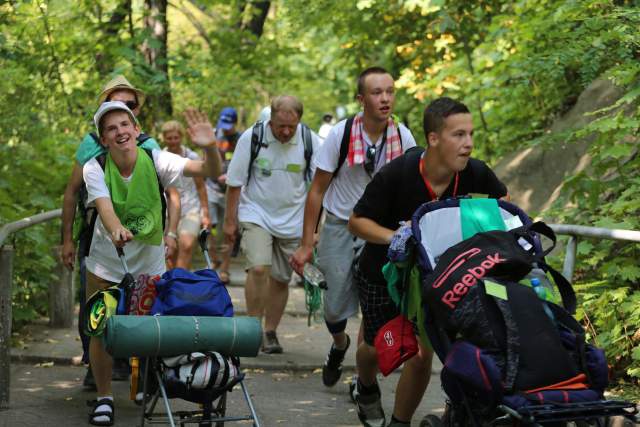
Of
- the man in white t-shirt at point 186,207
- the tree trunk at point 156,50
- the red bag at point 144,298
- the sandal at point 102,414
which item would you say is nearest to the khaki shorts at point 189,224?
the man in white t-shirt at point 186,207

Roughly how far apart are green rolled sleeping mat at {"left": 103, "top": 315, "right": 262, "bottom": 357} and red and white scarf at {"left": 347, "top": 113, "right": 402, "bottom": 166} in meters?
2.11

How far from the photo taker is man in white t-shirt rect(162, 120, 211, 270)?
1154 cm

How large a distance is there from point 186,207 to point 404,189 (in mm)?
6268

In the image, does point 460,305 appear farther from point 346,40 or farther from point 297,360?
point 346,40

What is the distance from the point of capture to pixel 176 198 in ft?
32.2

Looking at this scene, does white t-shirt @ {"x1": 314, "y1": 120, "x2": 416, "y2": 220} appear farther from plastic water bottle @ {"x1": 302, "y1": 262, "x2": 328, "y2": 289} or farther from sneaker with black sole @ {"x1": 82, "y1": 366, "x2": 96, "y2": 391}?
sneaker with black sole @ {"x1": 82, "y1": 366, "x2": 96, "y2": 391}

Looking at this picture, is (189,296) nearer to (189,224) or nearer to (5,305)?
(5,305)

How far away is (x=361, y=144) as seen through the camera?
7.41 m

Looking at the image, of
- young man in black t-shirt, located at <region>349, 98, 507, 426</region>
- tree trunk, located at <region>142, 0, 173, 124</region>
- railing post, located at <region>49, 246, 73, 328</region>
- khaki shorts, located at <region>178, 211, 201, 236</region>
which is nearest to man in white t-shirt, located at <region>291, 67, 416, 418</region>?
young man in black t-shirt, located at <region>349, 98, 507, 426</region>

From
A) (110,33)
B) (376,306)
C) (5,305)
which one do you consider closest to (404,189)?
(376,306)

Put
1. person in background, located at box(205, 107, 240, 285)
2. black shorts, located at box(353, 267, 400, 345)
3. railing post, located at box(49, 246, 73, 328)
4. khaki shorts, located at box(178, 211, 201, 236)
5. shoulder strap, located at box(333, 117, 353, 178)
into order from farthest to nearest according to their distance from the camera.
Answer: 1. person in background, located at box(205, 107, 240, 285)
2. khaki shorts, located at box(178, 211, 201, 236)
3. railing post, located at box(49, 246, 73, 328)
4. shoulder strap, located at box(333, 117, 353, 178)
5. black shorts, located at box(353, 267, 400, 345)

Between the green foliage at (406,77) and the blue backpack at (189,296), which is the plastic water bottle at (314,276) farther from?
the green foliage at (406,77)

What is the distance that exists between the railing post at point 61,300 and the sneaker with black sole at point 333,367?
117 inches

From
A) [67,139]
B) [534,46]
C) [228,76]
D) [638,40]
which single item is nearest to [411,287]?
[638,40]
